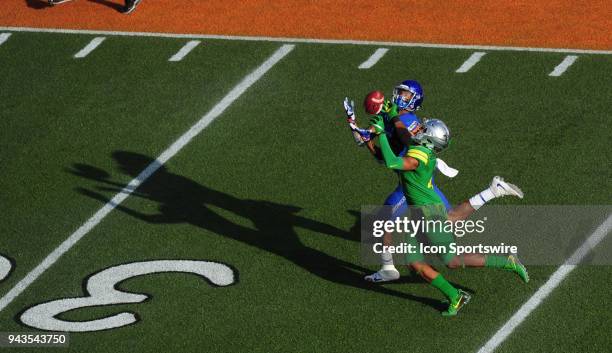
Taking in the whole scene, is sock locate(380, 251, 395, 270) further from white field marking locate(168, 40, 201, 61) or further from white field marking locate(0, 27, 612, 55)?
white field marking locate(168, 40, 201, 61)

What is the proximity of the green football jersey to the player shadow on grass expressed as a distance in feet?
3.83

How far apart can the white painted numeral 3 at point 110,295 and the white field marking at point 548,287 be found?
3057 mm

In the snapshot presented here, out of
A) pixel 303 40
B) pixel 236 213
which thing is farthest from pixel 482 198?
pixel 303 40

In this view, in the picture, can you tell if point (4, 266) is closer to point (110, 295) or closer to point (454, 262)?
point (110, 295)

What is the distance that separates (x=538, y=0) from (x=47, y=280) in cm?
1007

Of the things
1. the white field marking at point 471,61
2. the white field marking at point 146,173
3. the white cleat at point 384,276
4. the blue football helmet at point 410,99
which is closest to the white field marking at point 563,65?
the white field marking at point 471,61

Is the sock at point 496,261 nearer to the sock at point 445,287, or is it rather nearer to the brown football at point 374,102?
the sock at point 445,287

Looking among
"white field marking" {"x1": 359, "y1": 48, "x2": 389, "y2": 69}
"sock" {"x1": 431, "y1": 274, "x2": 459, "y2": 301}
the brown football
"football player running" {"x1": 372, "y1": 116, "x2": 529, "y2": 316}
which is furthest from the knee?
"white field marking" {"x1": 359, "y1": 48, "x2": 389, "y2": 69}

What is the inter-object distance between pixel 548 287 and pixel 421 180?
6.38 feet

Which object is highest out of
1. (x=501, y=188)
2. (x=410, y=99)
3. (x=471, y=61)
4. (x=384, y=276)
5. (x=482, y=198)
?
(x=410, y=99)

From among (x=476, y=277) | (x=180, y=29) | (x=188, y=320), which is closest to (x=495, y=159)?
(x=476, y=277)

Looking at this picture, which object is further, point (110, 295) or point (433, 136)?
point (110, 295)

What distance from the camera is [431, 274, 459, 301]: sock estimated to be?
44.1 feet

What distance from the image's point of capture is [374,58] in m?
19.8
